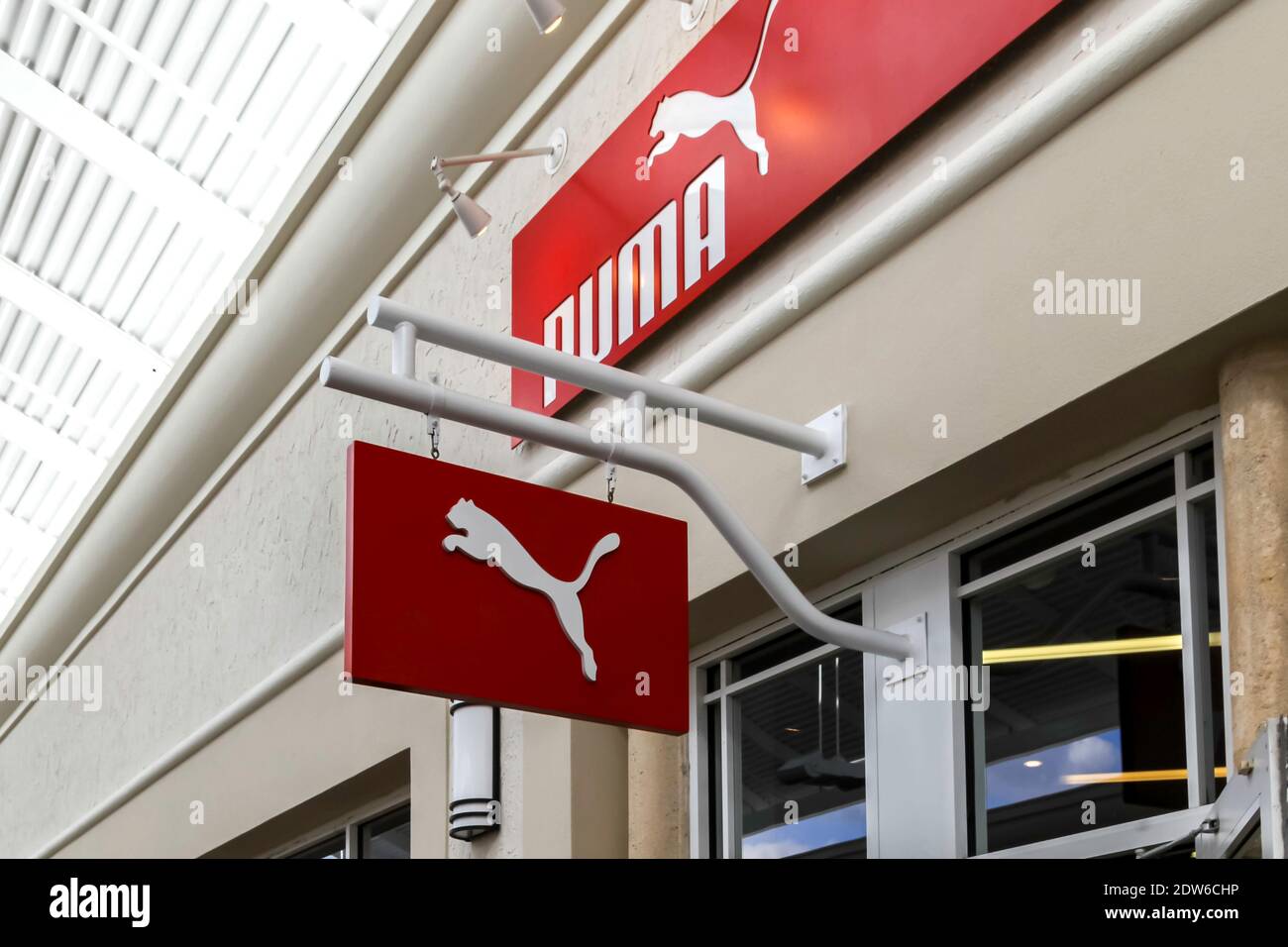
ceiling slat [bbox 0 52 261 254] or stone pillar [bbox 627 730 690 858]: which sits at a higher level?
ceiling slat [bbox 0 52 261 254]

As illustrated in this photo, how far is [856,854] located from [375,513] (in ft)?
4.41

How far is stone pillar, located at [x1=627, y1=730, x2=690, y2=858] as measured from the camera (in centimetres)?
441

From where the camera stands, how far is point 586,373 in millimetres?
3475

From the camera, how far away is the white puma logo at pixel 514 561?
3357 mm

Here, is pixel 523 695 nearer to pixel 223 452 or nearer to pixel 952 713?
pixel 952 713

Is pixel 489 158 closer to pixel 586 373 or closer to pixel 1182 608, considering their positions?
pixel 586 373

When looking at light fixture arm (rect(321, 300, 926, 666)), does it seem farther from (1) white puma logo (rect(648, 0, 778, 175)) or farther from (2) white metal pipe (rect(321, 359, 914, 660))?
(1) white puma logo (rect(648, 0, 778, 175))

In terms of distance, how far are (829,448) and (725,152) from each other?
0.92 meters

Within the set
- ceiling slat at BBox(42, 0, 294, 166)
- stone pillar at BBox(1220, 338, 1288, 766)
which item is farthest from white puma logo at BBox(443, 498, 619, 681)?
ceiling slat at BBox(42, 0, 294, 166)

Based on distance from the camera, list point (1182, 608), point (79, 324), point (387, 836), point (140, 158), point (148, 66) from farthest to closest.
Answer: point (79, 324), point (140, 158), point (148, 66), point (387, 836), point (1182, 608)

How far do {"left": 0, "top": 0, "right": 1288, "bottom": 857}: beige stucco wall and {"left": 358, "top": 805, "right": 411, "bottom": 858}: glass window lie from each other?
10.4 inches

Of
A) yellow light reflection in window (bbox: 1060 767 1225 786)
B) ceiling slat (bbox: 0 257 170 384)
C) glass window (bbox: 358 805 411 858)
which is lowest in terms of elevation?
glass window (bbox: 358 805 411 858)

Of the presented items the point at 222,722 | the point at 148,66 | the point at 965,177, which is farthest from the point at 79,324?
the point at 965,177
